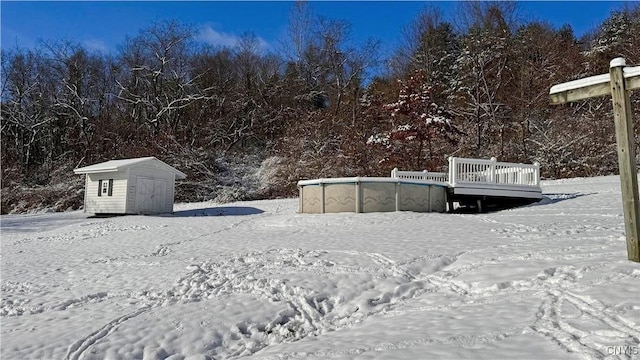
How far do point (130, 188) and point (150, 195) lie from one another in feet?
3.67

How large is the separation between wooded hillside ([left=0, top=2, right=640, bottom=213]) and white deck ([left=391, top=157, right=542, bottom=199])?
818 cm

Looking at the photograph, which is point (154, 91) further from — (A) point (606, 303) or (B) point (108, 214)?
(A) point (606, 303)

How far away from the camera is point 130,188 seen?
2122 centimetres

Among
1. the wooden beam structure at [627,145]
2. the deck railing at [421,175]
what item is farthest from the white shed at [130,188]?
the wooden beam structure at [627,145]

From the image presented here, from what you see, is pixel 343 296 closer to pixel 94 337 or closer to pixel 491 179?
pixel 94 337

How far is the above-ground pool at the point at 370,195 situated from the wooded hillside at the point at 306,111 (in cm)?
950

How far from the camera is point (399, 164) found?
25.6 metres

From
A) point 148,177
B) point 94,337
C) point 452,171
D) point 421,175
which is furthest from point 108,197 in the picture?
point 94,337

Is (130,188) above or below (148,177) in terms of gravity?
below

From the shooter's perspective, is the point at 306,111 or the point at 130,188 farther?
the point at 306,111

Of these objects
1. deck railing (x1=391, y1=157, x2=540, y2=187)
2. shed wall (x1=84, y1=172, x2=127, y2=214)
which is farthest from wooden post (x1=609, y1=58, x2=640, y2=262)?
shed wall (x1=84, y1=172, x2=127, y2=214)

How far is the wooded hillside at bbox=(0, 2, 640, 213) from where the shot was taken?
2655 centimetres

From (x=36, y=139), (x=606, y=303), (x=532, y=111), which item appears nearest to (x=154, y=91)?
(x=36, y=139)

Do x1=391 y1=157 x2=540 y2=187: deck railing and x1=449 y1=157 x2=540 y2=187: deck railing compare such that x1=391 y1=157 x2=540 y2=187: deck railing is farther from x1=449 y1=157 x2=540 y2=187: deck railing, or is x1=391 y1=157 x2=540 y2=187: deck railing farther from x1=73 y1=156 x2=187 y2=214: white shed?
x1=73 y1=156 x2=187 y2=214: white shed
